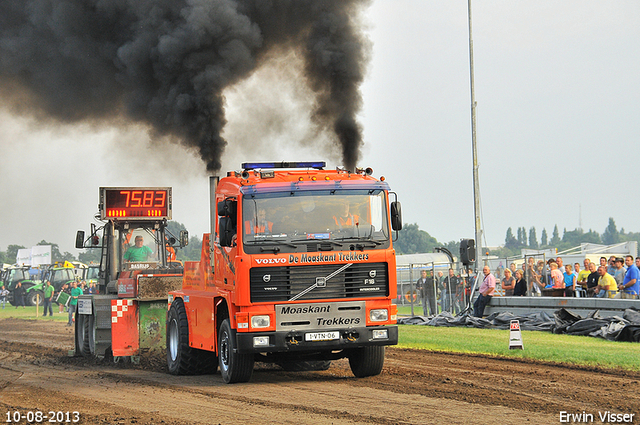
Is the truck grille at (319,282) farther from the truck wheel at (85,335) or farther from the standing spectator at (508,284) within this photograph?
the standing spectator at (508,284)

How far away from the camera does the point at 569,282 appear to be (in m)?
19.2

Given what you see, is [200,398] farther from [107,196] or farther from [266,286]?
[107,196]

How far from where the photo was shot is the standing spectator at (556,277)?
19125 millimetres

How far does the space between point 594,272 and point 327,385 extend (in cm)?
1029

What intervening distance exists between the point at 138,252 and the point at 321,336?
24.2 feet

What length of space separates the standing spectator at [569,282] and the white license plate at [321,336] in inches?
406

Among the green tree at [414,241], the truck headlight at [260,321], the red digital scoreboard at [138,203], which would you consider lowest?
the truck headlight at [260,321]

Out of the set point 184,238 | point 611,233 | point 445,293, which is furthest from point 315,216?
point 611,233

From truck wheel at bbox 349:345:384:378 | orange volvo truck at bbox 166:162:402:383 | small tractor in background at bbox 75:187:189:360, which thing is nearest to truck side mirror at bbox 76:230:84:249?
small tractor in background at bbox 75:187:189:360

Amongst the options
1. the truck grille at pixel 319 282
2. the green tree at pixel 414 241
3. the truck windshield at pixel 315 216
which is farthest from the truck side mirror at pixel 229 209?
the green tree at pixel 414 241

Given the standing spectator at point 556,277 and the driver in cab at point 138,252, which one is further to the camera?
the standing spectator at point 556,277

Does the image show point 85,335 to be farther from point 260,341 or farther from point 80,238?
point 260,341

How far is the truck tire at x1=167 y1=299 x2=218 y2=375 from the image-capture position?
12078 mm

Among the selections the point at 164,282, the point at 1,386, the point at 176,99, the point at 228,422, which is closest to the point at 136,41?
the point at 176,99
